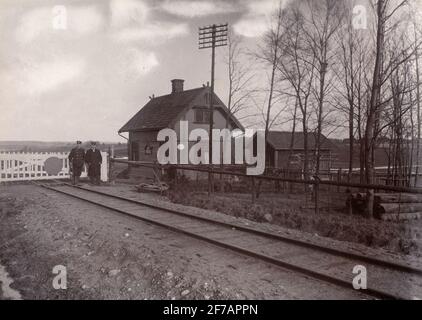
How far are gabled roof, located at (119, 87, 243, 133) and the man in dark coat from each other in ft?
33.0

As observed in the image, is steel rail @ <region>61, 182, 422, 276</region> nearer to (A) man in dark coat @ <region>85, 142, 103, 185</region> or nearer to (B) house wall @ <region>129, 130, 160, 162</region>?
(A) man in dark coat @ <region>85, 142, 103, 185</region>

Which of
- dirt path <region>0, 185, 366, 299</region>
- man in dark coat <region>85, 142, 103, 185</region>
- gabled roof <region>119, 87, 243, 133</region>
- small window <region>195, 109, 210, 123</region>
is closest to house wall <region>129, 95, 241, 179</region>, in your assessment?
small window <region>195, 109, 210, 123</region>

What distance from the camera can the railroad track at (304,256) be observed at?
5.16 meters

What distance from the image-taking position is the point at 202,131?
29.6m

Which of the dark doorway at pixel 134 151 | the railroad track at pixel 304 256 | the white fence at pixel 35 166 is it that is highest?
the dark doorway at pixel 134 151

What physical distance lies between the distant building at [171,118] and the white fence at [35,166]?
876 centimetres

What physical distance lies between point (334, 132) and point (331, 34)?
6349 mm

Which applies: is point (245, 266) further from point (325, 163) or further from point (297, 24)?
point (325, 163)

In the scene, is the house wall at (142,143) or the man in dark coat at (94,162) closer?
the man in dark coat at (94,162)

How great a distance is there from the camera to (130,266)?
599 centimetres

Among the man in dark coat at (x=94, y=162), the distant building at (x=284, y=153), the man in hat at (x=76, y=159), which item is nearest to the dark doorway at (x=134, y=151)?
the distant building at (x=284, y=153)

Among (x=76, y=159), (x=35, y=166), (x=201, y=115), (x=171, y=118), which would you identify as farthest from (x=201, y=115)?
(x=76, y=159)

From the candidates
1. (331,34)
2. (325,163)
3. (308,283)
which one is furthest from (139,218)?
(325,163)
